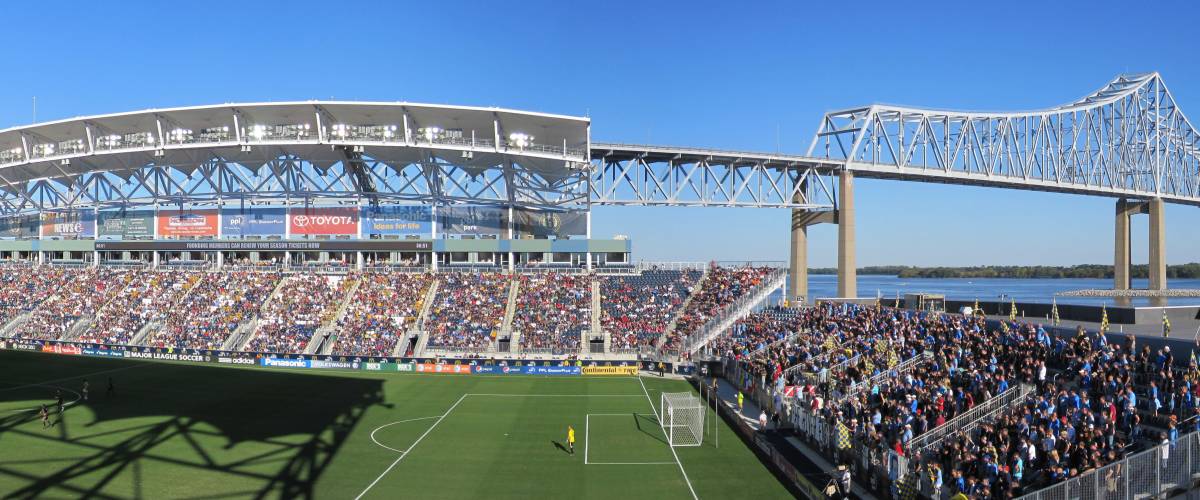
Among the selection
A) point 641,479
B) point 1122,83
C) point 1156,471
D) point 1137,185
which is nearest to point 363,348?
point 641,479

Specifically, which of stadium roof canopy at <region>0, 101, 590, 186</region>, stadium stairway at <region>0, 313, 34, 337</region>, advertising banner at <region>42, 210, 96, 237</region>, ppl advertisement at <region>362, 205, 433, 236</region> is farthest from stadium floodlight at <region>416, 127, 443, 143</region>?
advertising banner at <region>42, 210, 96, 237</region>

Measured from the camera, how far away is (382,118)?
5547 cm

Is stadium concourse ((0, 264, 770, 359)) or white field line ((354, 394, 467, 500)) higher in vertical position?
stadium concourse ((0, 264, 770, 359))

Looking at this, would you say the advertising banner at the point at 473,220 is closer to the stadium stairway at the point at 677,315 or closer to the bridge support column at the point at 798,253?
the stadium stairway at the point at 677,315

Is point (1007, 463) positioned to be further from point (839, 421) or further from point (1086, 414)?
point (839, 421)

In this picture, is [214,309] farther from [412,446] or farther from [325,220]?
[412,446]

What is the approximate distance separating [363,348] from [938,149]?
56242 millimetres

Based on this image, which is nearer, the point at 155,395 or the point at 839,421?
the point at 839,421

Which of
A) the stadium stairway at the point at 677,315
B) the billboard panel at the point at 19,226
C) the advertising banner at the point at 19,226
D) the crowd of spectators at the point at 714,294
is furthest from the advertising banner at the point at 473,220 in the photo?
the billboard panel at the point at 19,226

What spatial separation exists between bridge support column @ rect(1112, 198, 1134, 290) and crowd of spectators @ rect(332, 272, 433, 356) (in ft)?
260

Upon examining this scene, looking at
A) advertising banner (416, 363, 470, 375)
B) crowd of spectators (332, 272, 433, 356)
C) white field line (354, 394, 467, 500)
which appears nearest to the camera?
white field line (354, 394, 467, 500)

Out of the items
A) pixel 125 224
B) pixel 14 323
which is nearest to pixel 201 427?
pixel 14 323

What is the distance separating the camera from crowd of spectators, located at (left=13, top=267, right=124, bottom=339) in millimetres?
59281

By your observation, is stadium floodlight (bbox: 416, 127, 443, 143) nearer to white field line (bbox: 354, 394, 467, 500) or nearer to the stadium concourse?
the stadium concourse
